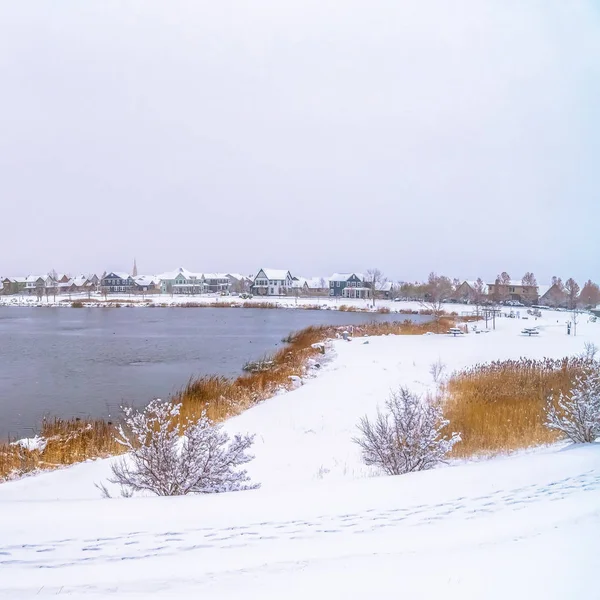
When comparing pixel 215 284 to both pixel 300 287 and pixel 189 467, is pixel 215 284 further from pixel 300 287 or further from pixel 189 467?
pixel 189 467

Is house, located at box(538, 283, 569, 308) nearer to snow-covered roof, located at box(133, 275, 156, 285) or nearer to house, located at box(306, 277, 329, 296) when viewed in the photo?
house, located at box(306, 277, 329, 296)

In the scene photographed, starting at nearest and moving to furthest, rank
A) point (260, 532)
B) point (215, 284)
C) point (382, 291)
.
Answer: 1. point (260, 532)
2. point (382, 291)
3. point (215, 284)

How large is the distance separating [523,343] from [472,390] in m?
12.8

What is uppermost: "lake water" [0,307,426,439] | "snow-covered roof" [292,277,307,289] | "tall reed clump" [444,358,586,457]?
"snow-covered roof" [292,277,307,289]

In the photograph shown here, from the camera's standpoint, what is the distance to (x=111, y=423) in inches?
468

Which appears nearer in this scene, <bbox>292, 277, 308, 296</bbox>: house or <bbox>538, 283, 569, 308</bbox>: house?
<bbox>538, 283, 569, 308</bbox>: house

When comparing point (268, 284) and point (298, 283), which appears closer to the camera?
point (268, 284)

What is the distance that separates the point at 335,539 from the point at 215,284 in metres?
115

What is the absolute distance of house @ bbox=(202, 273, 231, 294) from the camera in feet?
376

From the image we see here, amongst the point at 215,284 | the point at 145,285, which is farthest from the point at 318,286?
the point at 145,285

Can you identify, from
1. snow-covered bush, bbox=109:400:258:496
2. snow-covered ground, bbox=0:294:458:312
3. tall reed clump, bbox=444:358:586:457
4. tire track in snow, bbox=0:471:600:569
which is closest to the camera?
tire track in snow, bbox=0:471:600:569

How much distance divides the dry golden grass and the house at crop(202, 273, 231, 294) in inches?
3727

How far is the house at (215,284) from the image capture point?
4509 inches

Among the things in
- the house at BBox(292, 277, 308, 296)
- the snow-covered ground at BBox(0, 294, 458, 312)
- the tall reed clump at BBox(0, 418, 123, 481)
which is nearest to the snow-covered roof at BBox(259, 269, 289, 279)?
the house at BBox(292, 277, 308, 296)
